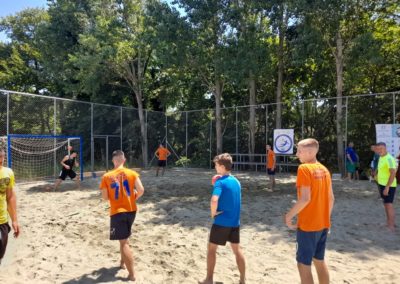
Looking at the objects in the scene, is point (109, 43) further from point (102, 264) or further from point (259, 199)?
point (102, 264)

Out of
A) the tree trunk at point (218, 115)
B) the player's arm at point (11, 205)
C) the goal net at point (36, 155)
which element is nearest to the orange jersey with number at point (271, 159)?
the goal net at point (36, 155)

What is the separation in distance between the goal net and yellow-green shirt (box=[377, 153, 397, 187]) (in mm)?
10905

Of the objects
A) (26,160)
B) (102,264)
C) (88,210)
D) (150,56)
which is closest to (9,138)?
(26,160)

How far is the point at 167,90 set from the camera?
26234mm

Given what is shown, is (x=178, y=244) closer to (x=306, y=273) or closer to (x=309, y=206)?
(x=306, y=273)

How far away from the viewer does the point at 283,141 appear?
1902cm

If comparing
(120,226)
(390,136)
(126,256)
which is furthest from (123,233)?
(390,136)

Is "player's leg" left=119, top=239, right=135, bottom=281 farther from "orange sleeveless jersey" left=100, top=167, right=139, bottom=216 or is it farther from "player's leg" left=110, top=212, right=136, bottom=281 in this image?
"orange sleeveless jersey" left=100, top=167, right=139, bottom=216

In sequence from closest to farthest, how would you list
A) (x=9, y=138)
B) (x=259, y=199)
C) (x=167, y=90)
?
(x=259, y=199) → (x=9, y=138) → (x=167, y=90)

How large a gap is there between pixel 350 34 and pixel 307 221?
1605cm

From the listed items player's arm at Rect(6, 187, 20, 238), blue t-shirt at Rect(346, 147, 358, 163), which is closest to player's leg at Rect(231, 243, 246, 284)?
player's arm at Rect(6, 187, 20, 238)

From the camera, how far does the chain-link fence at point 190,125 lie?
17312mm

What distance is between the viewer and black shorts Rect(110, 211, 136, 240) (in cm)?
493

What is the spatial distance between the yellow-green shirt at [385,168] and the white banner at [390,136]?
839 centimetres
